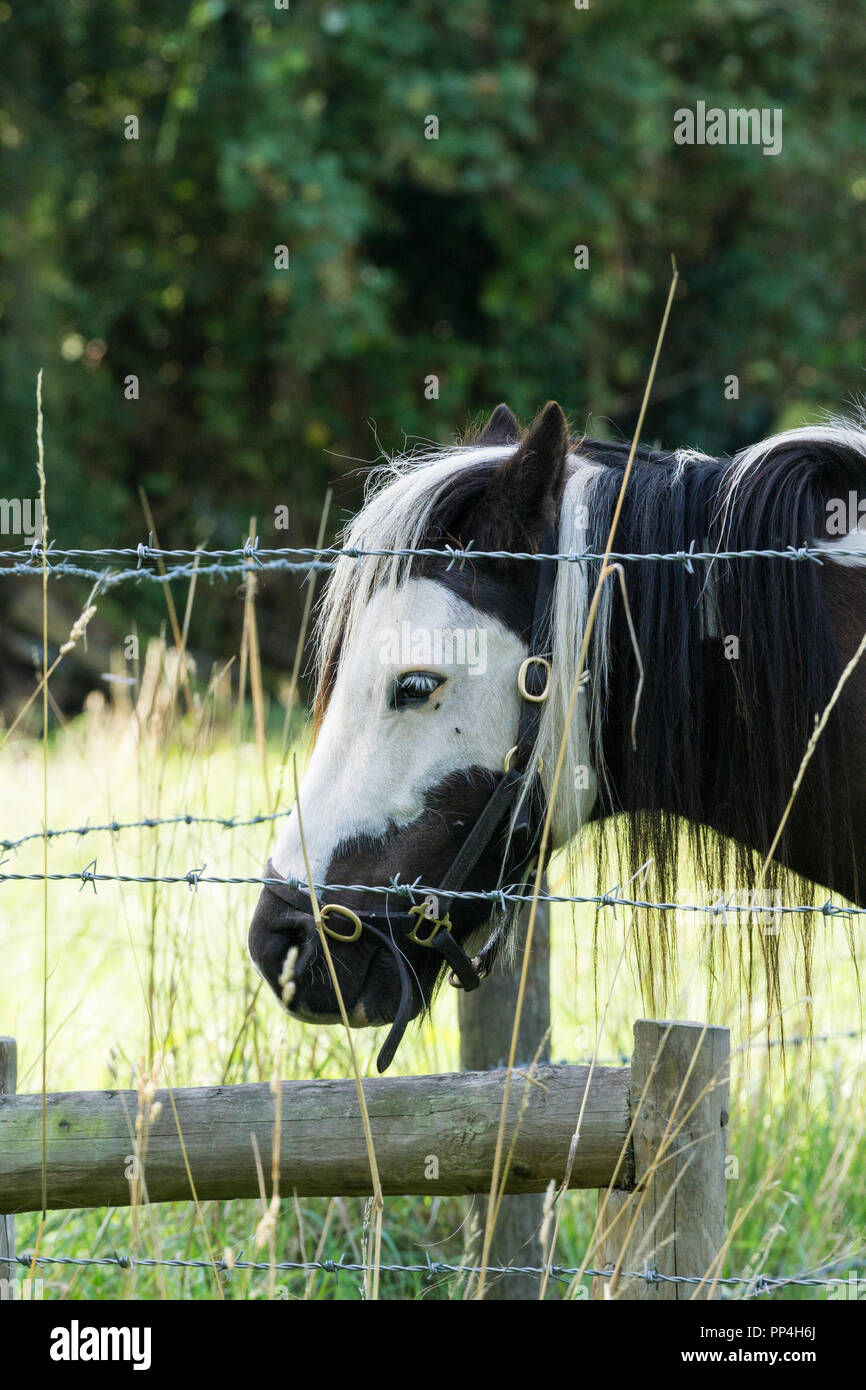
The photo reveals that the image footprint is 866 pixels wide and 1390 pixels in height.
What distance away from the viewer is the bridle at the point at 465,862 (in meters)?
2.06

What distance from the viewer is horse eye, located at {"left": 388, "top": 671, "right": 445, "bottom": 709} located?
6.73 ft

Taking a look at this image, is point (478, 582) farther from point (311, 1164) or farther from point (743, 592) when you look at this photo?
point (311, 1164)

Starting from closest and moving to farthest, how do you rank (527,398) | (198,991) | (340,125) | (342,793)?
1. (342,793)
2. (198,991)
3. (340,125)
4. (527,398)

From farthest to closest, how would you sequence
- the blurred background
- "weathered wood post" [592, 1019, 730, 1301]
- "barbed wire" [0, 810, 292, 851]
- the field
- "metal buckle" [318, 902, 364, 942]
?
1. the blurred background
2. the field
3. "barbed wire" [0, 810, 292, 851]
4. "metal buckle" [318, 902, 364, 942]
5. "weathered wood post" [592, 1019, 730, 1301]

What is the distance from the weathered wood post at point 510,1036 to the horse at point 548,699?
24.2 inches

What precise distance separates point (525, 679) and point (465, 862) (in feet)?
1.11

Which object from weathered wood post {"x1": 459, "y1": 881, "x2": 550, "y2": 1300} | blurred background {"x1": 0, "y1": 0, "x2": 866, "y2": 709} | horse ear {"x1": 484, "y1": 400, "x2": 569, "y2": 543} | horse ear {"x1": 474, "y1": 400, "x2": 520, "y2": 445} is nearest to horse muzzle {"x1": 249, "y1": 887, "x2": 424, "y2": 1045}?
weathered wood post {"x1": 459, "y1": 881, "x2": 550, "y2": 1300}

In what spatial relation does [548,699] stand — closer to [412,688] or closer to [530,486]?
[412,688]

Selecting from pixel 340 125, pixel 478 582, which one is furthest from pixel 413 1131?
pixel 340 125

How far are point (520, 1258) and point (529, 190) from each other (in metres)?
8.78

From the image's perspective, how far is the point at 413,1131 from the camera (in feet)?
6.05

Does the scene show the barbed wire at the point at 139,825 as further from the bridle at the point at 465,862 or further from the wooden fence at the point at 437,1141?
the wooden fence at the point at 437,1141

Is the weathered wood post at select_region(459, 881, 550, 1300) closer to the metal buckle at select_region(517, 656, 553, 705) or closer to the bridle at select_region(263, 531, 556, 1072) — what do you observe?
the bridle at select_region(263, 531, 556, 1072)

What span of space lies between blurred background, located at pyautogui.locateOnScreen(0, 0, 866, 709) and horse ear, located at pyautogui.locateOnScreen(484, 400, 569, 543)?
6050 millimetres
